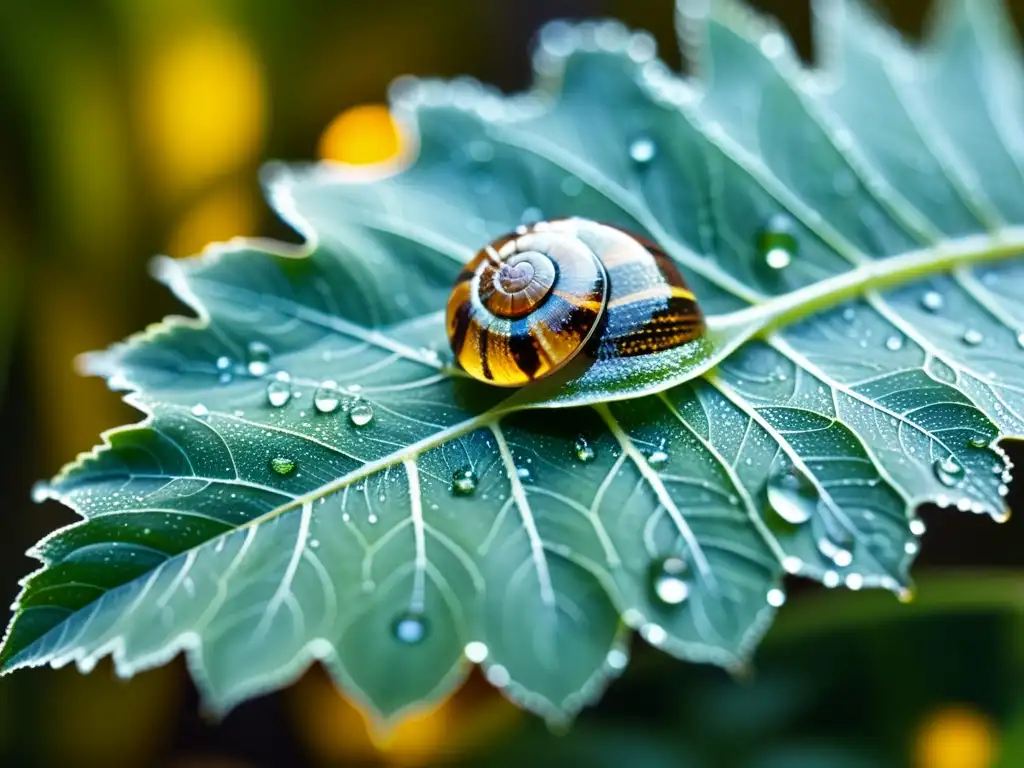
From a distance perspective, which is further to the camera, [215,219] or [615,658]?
[215,219]

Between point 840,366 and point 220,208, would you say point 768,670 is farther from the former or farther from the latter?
point 220,208

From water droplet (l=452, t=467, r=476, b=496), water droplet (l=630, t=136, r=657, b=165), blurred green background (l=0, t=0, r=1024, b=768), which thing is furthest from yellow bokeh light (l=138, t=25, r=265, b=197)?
water droplet (l=452, t=467, r=476, b=496)

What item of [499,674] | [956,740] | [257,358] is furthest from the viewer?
[956,740]

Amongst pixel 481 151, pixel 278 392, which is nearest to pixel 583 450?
pixel 278 392

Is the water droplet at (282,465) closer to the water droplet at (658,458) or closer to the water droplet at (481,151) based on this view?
the water droplet at (658,458)

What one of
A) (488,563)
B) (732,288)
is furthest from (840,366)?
(488,563)

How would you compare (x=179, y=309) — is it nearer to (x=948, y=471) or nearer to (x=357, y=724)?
(x=357, y=724)
